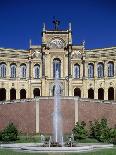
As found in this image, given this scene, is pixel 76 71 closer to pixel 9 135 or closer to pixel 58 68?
pixel 58 68

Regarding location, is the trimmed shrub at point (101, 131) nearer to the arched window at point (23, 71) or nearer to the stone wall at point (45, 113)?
the stone wall at point (45, 113)

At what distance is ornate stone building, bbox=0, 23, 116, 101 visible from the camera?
64.9 meters

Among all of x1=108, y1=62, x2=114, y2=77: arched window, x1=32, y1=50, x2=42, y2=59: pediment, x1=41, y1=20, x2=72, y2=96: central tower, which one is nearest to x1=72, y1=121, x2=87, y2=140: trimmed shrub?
x1=41, y1=20, x2=72, y2=96: central tower

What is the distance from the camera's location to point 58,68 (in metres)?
65.8

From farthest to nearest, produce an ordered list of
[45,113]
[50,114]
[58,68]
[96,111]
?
[58,68] → [96,111] → [45,113] → [50,114]

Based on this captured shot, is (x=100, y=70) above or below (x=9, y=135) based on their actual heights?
above

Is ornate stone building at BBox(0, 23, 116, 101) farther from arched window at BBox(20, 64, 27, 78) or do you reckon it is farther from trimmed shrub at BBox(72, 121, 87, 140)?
trimmed shrub at BBox(72, 121, 87, 140)

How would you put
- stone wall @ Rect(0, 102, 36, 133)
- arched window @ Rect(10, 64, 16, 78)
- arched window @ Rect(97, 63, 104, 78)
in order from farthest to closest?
arched window @ Rect(97, 63, 104, 78), arched window @ Rect(10, 64, 16, 78), stone wall @ Rect(0, 102, 36, 133)

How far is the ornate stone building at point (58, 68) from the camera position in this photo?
64938 millimetres

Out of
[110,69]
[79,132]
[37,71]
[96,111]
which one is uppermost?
[110,69]

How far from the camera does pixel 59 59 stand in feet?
216

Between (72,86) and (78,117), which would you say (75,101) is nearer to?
(78,117)

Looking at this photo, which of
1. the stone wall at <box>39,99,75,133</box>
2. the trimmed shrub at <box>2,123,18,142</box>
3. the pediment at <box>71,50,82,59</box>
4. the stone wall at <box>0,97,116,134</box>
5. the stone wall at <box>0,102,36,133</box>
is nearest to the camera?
the trimmed shrub at <box>2,123,18,142</box>

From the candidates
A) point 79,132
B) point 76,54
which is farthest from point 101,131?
point 76,54
